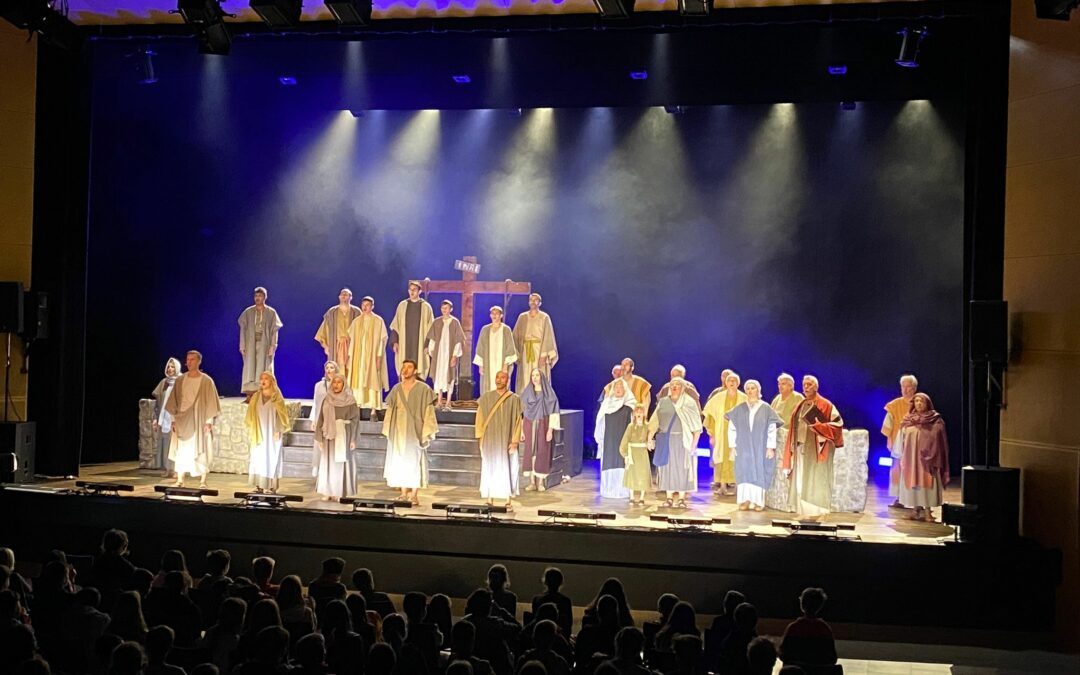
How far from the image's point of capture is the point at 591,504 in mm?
11273

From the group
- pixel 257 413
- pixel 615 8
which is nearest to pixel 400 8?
pixel 615 8

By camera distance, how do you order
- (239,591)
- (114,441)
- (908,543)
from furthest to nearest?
(114,441) → (908,543) → (239,591)

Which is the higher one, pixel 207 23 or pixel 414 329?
pixel 207 23

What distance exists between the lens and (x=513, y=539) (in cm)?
1006

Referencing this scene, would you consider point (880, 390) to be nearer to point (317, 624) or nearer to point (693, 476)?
point (693, 476)

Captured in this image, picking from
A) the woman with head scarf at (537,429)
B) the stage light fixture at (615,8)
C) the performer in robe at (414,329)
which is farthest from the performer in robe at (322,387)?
the stage light fixture at (615,8)

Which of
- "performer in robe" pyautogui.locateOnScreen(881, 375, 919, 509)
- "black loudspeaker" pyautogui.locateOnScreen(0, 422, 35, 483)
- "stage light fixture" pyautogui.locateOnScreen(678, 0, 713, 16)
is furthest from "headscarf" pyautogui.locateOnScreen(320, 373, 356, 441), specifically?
"performer in robe" pyautogui.locateOnScreen(881, 375, 919, 509)

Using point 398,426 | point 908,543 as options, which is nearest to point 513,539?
point 398,426

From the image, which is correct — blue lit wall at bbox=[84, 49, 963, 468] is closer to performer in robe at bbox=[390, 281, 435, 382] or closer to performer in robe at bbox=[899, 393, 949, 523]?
performer in robe at bbox=[390, 281, 435, 382]

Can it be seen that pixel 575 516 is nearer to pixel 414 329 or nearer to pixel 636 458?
pixel 636 458

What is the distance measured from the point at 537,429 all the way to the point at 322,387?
2284mm

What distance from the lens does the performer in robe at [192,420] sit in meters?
11.9

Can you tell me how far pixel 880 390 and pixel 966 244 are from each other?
3.71 m

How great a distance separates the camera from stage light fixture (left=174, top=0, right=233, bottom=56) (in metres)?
10.0
